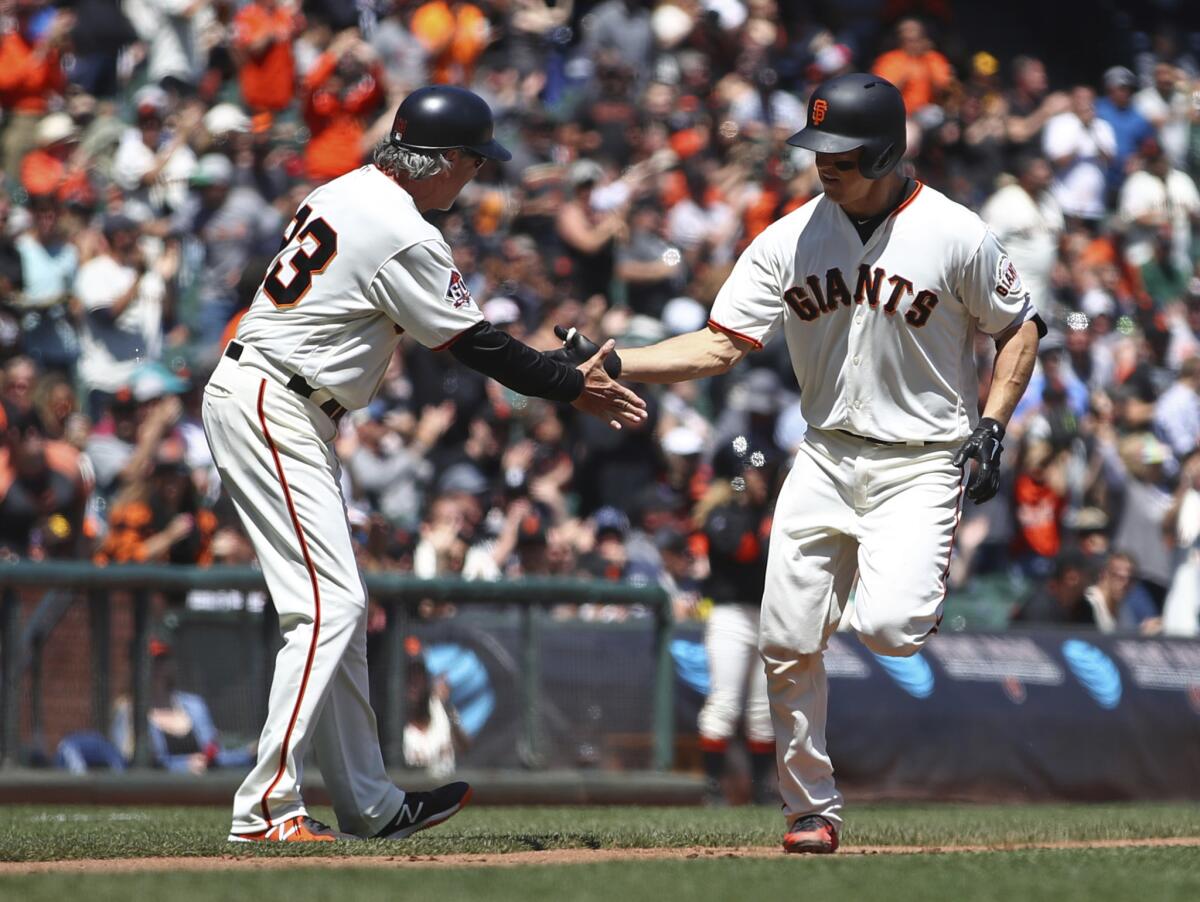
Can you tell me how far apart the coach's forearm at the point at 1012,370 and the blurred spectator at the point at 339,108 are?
9.12 metres

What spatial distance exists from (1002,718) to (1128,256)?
8.08m

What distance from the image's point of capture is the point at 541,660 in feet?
36.8

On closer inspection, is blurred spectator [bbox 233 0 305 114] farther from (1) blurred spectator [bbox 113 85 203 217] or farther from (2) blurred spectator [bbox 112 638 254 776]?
(2) blurred spectator [bbox 112 638 254 776]

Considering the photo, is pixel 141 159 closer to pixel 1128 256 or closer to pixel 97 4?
pixel 97 4

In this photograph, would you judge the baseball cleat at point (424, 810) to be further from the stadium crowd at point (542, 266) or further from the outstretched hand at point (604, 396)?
the stadium crowd at point (542, 266)

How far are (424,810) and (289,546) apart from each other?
3.52 ft

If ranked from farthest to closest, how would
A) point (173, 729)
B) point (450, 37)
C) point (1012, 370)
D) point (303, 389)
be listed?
point (450, 37) < point (173, 729) < point (1012, 370) < point (303, 389)

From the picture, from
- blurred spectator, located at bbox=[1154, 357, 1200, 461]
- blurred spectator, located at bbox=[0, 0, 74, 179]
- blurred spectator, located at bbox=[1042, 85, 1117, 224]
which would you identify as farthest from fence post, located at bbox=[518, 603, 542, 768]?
blurred spectator, located at bbox=[1042, 85, 1117, 224]

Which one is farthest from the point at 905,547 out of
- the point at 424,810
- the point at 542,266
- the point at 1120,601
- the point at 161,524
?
the point at 542,266

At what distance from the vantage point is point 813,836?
6273 mm

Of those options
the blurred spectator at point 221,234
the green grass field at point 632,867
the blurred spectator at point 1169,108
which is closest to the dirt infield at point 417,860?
the green grass field at point 632,867

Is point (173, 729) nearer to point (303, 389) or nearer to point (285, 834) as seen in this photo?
point (285, 834)

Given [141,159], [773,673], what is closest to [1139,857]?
[773,673]

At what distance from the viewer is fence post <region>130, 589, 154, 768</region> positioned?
34.1 feet
